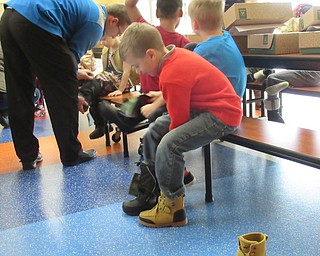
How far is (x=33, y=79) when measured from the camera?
2555mm

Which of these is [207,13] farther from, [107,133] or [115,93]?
[107,133]

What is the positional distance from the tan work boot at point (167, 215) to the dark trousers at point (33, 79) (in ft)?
3.31

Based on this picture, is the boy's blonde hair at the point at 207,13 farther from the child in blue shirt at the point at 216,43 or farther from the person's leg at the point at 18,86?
the person's leg at the point at 18,86

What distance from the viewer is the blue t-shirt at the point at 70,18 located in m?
2.27

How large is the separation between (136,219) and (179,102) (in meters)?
0.60

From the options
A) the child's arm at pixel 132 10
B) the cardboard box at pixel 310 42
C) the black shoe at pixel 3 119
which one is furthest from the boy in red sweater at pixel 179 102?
the black shoe at pixel 3 119

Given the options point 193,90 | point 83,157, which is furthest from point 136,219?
point 83,157

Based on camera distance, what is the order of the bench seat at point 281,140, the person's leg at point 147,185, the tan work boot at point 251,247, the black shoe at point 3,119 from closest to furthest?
1. the tan work boot at point 251,247
2. the bench seat at point 281,140
3. the person's leg at point 147,185
4. the black shoe at point 3,119

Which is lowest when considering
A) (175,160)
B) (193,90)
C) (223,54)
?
(175,160)

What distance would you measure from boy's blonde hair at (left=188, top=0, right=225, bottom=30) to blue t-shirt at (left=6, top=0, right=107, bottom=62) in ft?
2.46

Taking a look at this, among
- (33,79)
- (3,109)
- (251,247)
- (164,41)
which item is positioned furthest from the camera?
(3,109)

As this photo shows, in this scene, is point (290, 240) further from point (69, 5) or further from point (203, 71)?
point (69, 5)

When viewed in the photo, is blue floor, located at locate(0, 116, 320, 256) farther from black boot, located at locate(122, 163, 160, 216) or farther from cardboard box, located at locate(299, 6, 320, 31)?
cardboard box, located at locate(299, 6, 320, 31)

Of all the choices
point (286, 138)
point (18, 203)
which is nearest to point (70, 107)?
point (18, 203)
